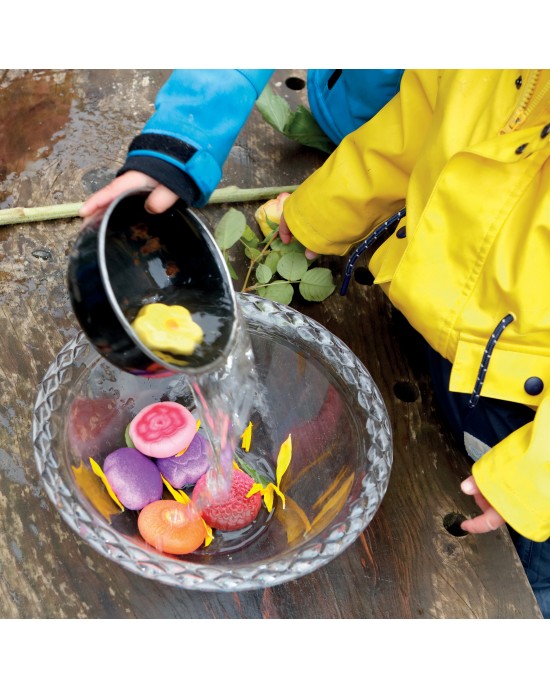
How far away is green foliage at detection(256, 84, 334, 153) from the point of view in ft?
3.61

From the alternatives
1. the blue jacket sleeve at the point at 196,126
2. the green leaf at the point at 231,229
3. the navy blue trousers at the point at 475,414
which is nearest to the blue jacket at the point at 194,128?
the blue jacket sleeve at the point at 196,126

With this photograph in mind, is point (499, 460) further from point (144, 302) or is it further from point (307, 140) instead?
point (307, 140)

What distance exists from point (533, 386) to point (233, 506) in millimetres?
364

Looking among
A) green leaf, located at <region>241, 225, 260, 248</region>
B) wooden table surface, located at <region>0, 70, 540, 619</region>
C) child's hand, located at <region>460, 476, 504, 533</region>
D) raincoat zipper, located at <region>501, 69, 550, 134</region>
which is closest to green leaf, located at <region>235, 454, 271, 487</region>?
wooden table surface, located at <region>0, 70, 540, 619</region>

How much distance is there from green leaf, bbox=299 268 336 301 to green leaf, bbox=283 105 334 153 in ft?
0.88

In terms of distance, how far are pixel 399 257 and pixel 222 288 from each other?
340 mm

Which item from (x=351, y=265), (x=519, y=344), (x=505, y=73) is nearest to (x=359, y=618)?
(x=519, y=344)

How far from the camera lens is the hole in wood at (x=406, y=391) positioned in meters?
0.91

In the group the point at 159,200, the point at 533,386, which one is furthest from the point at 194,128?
the point at 533,386

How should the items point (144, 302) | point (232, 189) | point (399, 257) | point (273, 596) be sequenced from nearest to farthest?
point (144, 302) → point (273, 596) → point (399, 257) → point (232, 189)

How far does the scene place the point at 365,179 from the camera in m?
0.96

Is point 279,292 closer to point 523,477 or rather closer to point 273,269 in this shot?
point 273,269

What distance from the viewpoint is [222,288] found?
2.13ft

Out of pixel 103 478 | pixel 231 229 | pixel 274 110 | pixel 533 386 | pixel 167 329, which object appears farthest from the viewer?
pixel 274 110
